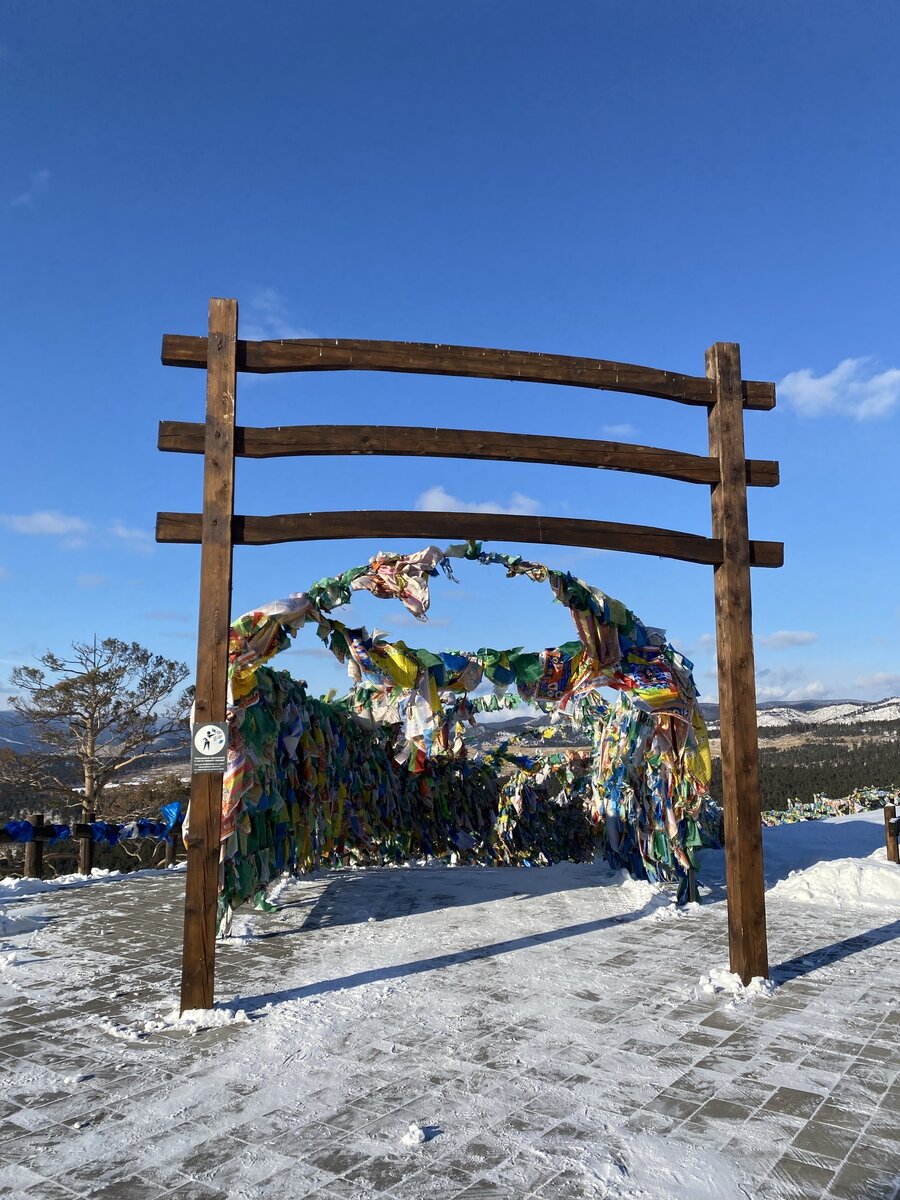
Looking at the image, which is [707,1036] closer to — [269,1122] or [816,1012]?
[816,1012]

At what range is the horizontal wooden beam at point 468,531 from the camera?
5.20 meters

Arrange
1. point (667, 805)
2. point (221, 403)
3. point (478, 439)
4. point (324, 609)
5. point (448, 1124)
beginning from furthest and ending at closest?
point (667, 805), point (324, 609), point (478, 439), point (221, 403), point (448, 1124)

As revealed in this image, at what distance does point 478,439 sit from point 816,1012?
4.25m

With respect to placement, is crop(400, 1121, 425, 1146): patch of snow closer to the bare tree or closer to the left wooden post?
the left wooden post

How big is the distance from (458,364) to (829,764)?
40.4m

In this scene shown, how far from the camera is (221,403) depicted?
522cm

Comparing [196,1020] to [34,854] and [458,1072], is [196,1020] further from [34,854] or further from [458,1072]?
[34,854]

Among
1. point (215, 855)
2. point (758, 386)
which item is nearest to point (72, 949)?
point (215, 855)

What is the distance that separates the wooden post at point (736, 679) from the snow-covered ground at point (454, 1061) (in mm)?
445

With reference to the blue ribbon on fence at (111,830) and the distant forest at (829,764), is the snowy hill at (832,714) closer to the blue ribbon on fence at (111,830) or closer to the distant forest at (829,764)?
the distant forest at (829,764)

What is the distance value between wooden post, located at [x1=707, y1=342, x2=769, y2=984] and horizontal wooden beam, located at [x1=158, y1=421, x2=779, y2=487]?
0.23 metres

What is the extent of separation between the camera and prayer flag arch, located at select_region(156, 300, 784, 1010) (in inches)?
202

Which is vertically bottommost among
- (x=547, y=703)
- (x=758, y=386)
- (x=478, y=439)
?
(x=547, y=703)

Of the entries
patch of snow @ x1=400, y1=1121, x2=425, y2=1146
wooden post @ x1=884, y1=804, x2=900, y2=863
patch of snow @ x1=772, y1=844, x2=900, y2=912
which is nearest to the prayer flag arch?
patch of snow @ x1=772, y1=844, x2=900, y2=912
